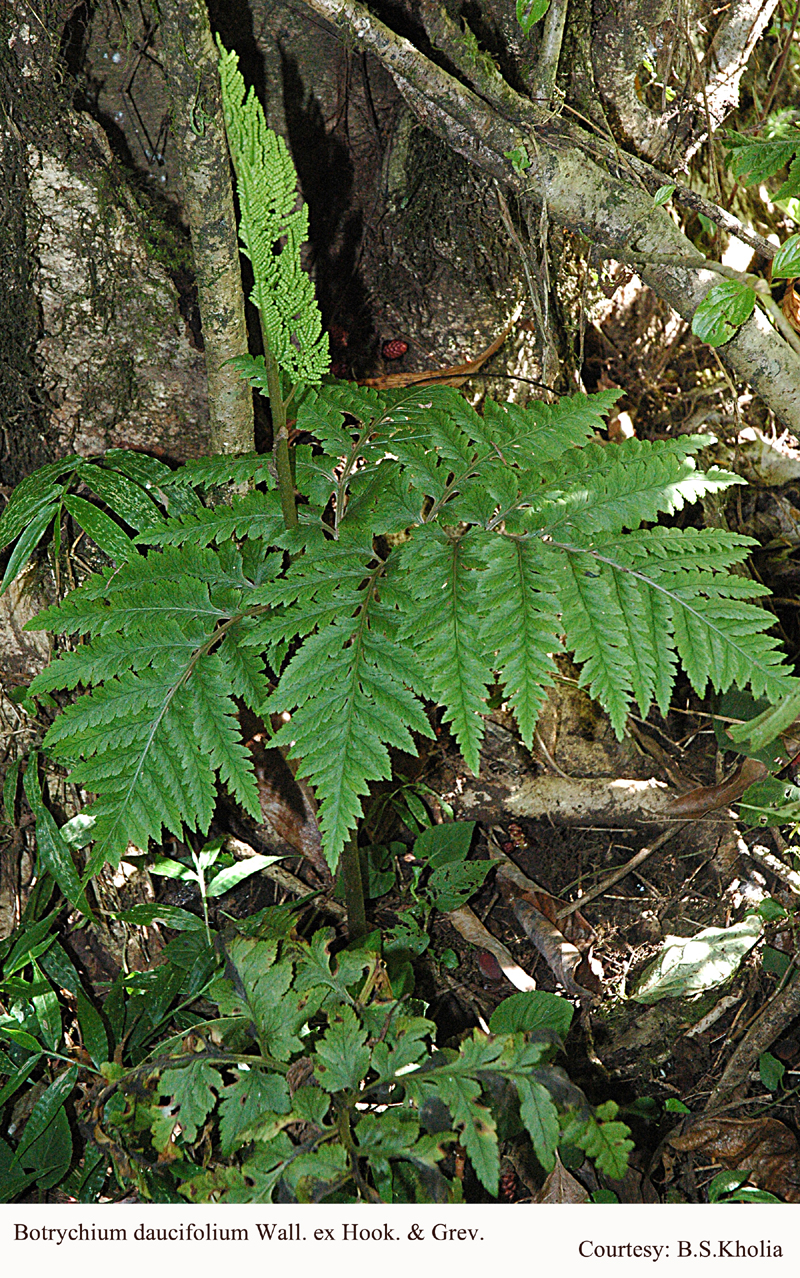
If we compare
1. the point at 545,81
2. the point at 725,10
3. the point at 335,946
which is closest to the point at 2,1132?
the point at 335,946

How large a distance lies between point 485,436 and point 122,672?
816 millimetres

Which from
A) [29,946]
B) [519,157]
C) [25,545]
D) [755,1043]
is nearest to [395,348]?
[519,157]

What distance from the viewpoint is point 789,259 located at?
2141 millimetres

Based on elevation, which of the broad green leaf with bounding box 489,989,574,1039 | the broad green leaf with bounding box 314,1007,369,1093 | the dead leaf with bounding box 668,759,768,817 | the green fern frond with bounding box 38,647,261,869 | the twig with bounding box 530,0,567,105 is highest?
the twig with bounding box 530,0,567,105

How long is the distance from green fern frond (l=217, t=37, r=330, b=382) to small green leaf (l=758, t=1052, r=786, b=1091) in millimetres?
1835

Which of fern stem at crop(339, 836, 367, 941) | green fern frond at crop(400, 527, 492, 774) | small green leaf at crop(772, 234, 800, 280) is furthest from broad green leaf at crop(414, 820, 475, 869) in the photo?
small green leaf at crop(772, 234, 800, 280)

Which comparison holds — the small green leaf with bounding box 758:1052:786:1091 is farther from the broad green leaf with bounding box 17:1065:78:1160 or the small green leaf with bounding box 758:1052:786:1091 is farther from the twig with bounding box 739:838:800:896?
the broad green leaf with bounding box 17:1065:78:1160

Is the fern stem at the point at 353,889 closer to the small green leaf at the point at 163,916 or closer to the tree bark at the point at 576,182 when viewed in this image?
the small green leaf at the point at 163,916

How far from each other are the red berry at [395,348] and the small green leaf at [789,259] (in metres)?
0.99

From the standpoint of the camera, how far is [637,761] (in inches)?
109

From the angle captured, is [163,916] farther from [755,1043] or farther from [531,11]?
[531,11]

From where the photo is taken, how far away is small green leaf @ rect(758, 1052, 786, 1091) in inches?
82.0

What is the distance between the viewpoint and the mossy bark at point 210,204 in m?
1.87
